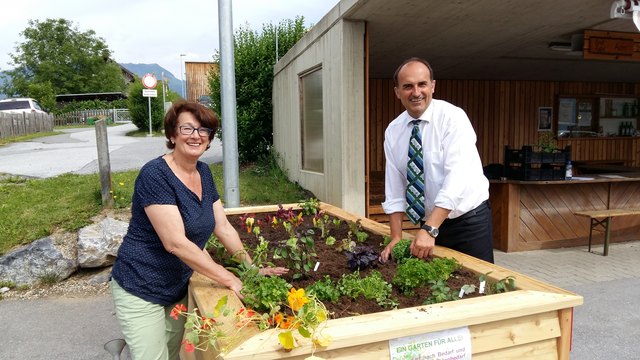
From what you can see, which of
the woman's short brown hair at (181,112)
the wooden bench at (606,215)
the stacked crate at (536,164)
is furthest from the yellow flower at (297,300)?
the wooden bench at (606,215)

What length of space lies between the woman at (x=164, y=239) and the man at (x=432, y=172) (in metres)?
1.07

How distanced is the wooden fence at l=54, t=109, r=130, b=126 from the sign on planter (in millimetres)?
36373

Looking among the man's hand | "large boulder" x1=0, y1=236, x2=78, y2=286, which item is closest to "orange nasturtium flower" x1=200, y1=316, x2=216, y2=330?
the man's hand

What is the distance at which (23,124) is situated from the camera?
878 inches

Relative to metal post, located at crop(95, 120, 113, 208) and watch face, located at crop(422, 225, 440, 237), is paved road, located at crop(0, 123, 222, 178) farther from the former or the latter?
watch face, located at crop(422, 225, 440, 237)

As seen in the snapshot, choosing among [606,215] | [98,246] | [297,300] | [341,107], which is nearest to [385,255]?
[297,300]

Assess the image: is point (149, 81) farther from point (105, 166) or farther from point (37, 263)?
point (37, 263)

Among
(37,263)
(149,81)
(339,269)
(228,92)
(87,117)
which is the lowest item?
(37,263)

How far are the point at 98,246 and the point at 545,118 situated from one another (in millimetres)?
11061

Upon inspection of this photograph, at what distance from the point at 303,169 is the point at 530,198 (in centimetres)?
356

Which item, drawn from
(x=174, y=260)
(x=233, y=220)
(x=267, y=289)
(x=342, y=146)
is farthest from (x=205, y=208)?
(x=342, y=146)

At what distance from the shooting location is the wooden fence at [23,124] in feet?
66.2

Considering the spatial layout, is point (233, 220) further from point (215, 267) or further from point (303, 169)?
point (303, 169)

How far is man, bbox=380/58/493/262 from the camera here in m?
2.55
